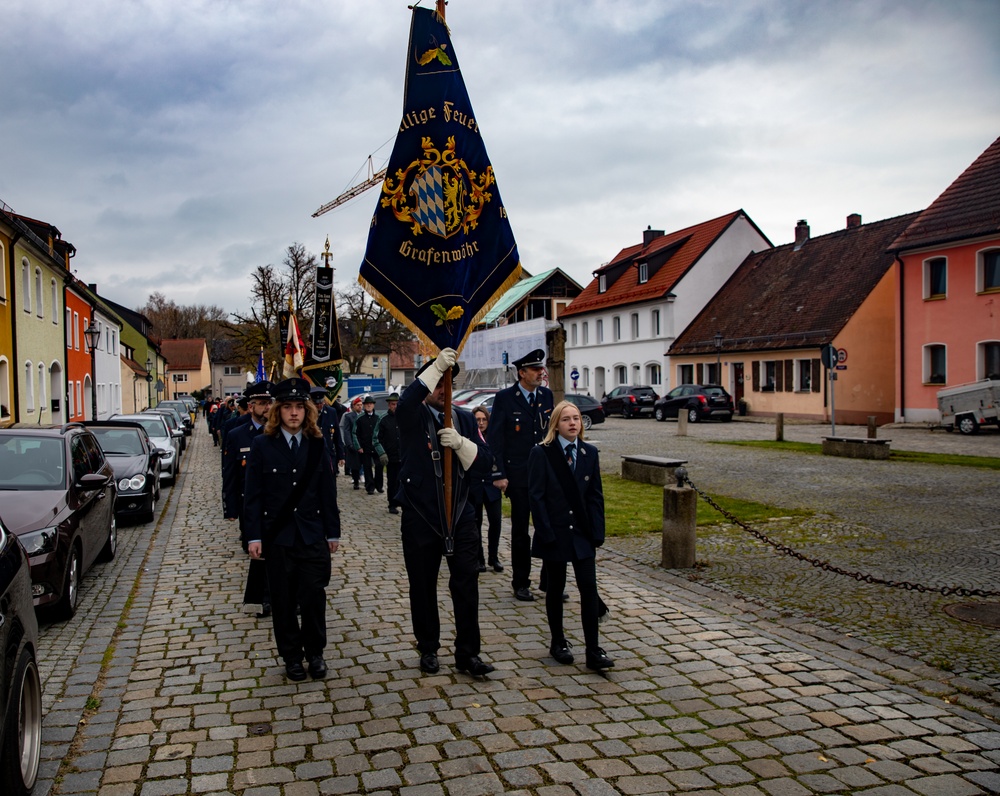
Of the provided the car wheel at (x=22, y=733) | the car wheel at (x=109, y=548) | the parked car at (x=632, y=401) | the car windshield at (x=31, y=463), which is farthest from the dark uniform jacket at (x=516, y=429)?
the parked car at (x=632, y=401)

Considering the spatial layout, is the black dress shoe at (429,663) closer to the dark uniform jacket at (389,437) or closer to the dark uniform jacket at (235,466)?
the dark uniform jacket at (235,466)

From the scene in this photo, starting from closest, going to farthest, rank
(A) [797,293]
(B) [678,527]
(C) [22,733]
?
(C) [22,733]
(B) [678,527]
(A) [797,293]

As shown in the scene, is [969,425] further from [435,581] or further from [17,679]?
[17,679]

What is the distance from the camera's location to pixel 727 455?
20812 millimetres

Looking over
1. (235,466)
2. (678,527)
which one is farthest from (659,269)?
(235,466)

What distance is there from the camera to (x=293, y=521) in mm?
5352

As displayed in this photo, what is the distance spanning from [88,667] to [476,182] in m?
4.32

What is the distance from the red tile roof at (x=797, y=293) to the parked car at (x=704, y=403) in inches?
160

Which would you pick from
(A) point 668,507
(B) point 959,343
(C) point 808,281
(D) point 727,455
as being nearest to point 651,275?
(C) point 808,281

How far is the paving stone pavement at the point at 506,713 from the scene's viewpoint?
157 inches

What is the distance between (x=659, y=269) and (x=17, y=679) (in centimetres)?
5039

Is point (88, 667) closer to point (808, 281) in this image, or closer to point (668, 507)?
point (668, 507)

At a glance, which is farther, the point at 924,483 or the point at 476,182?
the point at 924,483

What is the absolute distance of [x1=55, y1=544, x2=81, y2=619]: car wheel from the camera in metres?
7.00
